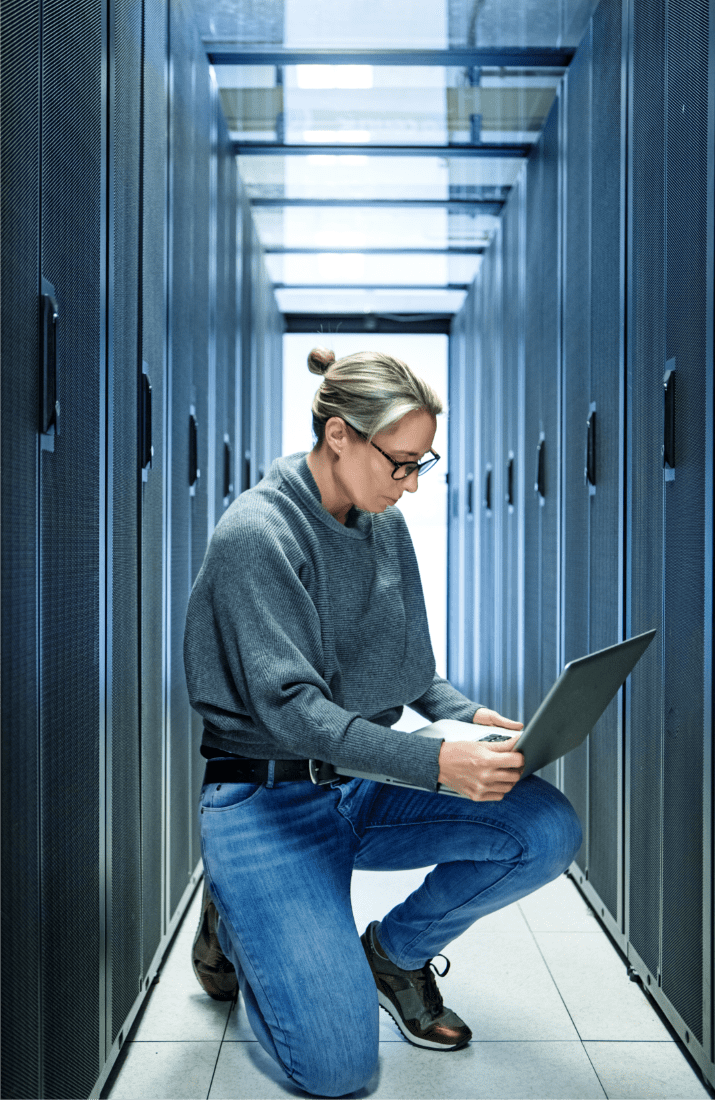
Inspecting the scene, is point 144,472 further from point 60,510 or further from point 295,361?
point 295,361

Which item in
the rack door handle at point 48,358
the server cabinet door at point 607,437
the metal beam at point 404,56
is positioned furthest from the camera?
the metal beam at point 404,56

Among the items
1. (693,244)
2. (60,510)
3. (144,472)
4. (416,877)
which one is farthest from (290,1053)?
(693,244)

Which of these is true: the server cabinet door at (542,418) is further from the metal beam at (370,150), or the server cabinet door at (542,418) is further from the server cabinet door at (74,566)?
the server cabinet door at (74,566)

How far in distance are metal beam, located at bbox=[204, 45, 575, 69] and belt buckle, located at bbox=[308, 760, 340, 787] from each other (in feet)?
7.43

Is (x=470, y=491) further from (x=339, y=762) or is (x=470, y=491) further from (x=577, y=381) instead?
(x=339, y=762)

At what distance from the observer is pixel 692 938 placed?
1.74 m

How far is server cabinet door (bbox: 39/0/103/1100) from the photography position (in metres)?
1.33

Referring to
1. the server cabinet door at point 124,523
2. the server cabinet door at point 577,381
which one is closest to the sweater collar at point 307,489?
the server cabinet door at point 124,523

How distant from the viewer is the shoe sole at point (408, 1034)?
5.91 feet

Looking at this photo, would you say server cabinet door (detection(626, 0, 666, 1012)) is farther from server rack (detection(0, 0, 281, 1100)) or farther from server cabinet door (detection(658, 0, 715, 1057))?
server rack (detection(0, 0, 281, 1100))

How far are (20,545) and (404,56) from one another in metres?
2.41

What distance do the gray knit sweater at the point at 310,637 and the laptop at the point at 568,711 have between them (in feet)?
0.33

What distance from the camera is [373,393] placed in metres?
1.70

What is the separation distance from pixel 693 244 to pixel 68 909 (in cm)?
153
